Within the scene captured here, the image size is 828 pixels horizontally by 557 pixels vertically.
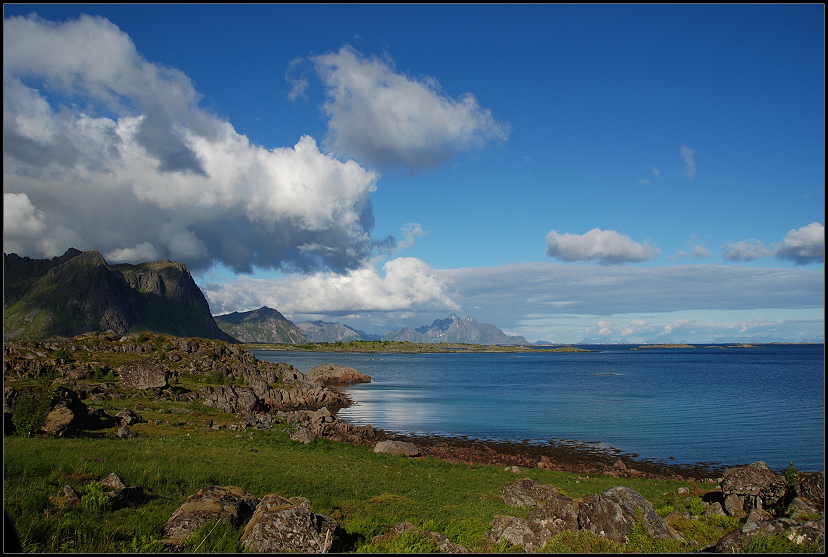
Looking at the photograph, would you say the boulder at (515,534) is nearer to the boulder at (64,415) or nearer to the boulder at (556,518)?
the boulder at (556,518)

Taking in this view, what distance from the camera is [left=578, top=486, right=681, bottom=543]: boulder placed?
1563 cm

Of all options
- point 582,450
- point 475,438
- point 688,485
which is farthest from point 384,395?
point 688,485

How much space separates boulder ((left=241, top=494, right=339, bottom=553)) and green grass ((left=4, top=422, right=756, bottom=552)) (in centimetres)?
82

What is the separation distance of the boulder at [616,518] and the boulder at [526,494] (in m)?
6.57

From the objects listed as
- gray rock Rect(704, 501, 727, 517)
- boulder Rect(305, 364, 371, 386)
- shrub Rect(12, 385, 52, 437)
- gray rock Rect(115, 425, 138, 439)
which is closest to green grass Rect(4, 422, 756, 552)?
gray rock Rect(115, 425, 138, 439)

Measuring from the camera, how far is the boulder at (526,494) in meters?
23.2

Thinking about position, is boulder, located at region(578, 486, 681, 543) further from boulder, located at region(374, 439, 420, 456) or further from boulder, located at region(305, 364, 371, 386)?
boulder, located at region(305, 364, 371, 386)

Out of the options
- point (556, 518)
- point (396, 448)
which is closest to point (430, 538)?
point (556, 518)

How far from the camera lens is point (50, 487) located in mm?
16750

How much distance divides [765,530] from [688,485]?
2103cm

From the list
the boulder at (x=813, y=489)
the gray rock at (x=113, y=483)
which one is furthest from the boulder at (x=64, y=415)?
the boulder at (x=813, y=489)

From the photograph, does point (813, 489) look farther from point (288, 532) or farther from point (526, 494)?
point (288, 532)

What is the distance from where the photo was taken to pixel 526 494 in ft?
77.5

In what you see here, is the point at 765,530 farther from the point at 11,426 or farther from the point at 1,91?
the point at 11,426
